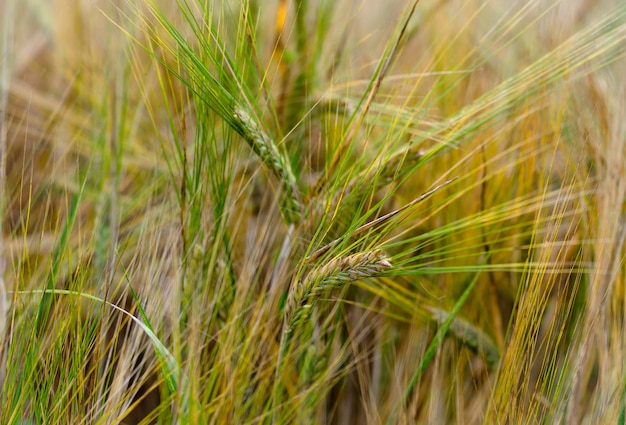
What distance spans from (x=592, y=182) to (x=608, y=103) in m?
0.11

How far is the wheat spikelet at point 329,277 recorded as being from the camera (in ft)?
1.59

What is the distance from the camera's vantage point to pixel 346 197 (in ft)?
1.93

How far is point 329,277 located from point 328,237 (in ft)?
0.38

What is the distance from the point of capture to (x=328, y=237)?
0.63 meters

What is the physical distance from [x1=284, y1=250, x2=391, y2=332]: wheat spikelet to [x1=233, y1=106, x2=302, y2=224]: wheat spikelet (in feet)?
0.36

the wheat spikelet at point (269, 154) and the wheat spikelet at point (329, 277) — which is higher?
the wheat spikelet at point (269, 154)

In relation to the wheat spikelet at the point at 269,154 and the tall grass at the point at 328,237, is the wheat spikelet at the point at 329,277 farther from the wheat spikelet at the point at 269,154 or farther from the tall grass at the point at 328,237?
the wheat spikelet at the point at 269,154

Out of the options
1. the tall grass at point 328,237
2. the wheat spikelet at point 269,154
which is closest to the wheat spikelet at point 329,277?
the tall grass at point 328,237

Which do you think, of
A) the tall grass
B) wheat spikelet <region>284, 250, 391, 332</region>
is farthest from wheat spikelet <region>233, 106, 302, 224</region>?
wheat spikelet <region>284, 250, 391, 332</region>

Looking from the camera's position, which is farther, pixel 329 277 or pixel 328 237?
pixel 328 237

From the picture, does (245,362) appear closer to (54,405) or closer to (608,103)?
(54,405)

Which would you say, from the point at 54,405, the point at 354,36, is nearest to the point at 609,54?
the point at 354,36

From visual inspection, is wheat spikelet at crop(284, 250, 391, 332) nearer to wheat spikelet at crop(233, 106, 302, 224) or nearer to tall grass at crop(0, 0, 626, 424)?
tall grass at crop(0, 0, 626, 424)

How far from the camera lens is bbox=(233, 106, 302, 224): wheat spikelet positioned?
0.59m
